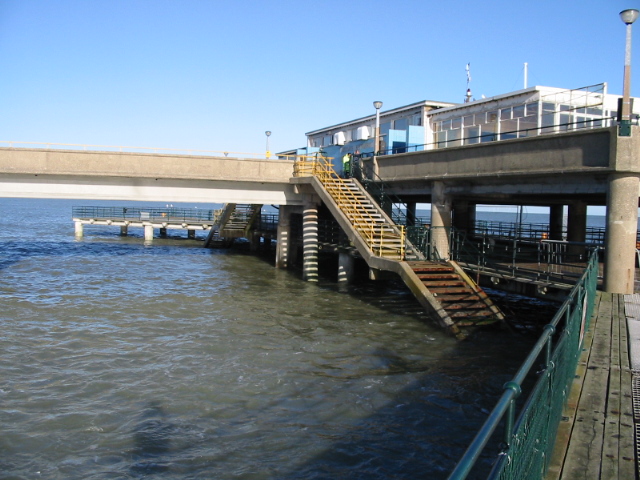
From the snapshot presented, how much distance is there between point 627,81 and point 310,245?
16.4 meters

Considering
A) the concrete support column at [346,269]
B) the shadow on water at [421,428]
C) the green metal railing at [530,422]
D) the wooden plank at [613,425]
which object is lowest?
the shadow on water at [421,428]

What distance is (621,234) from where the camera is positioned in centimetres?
1449

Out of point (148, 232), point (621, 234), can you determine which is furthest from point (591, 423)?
point (148, 232)

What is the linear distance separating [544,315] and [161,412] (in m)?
14.8

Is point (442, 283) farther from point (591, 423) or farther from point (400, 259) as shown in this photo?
point (591, 423)

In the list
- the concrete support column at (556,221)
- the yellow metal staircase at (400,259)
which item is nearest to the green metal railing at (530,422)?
the yellow metal staircase at (400,259)

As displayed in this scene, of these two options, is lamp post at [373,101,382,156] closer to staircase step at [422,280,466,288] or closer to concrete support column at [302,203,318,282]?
concrete support column at [302,203,318,282]

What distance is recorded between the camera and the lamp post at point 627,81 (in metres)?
13.2

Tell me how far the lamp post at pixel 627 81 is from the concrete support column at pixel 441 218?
26.3ft

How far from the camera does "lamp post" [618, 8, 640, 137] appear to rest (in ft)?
43.3

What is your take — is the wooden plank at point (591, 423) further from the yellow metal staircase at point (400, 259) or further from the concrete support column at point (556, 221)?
the concrete support column at point (556, 221)

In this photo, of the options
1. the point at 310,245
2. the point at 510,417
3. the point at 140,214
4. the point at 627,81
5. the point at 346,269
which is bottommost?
the point at 346,269

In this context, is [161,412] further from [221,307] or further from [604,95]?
[604,95]

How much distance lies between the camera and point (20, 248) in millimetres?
41594
